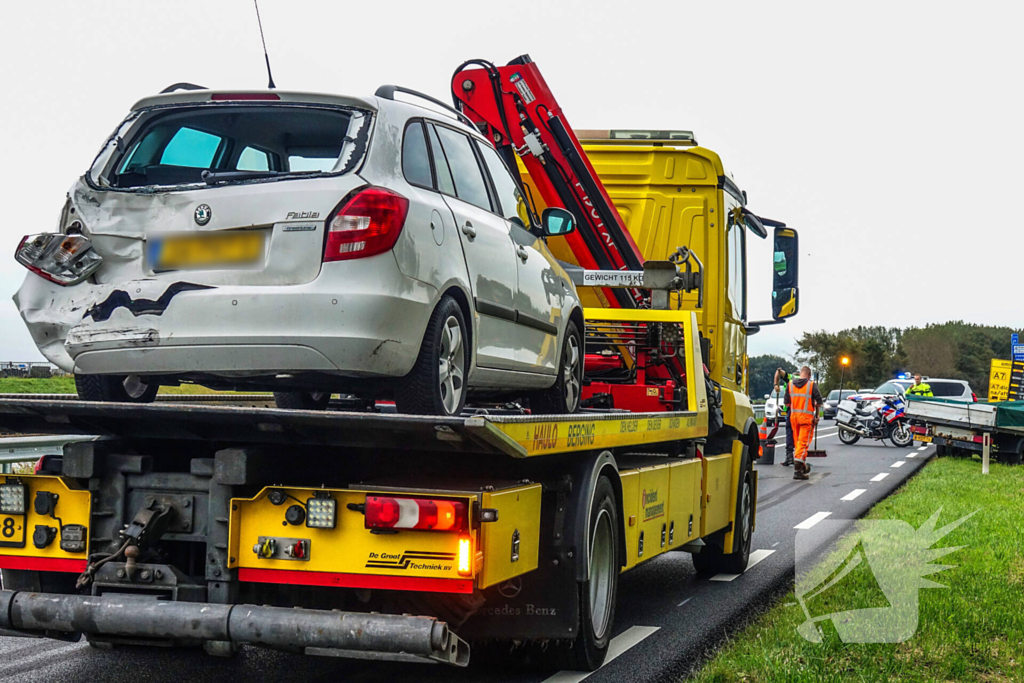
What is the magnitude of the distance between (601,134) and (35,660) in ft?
21.5

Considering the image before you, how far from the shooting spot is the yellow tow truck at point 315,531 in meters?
4.39

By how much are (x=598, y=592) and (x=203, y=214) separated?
268 centimetres

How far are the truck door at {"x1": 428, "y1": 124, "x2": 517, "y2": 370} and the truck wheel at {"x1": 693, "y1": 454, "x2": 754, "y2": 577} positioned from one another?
364 cm

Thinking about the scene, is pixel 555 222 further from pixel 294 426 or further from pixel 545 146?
pixel 294 426

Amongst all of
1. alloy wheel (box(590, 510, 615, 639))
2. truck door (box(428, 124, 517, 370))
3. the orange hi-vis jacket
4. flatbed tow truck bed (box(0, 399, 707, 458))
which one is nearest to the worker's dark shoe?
the orange hi-vis jacket

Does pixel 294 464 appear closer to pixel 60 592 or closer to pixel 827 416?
pixel 60 592

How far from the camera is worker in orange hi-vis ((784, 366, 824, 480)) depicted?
19438mm

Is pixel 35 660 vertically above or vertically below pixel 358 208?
below

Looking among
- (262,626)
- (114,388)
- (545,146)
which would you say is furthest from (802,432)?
(262,626)

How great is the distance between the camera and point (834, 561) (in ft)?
32.0

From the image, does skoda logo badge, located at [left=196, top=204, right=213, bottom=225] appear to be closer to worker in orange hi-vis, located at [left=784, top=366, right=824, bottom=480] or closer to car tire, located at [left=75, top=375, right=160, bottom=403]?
car tire, located at [left=75, top=375, right=160, bottom=403]

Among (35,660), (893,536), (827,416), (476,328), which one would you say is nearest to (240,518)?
(476,328)

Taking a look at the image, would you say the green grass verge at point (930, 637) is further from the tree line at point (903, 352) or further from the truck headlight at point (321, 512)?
the tree line at point (903, 352)

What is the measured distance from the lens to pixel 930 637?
6.53 metres
